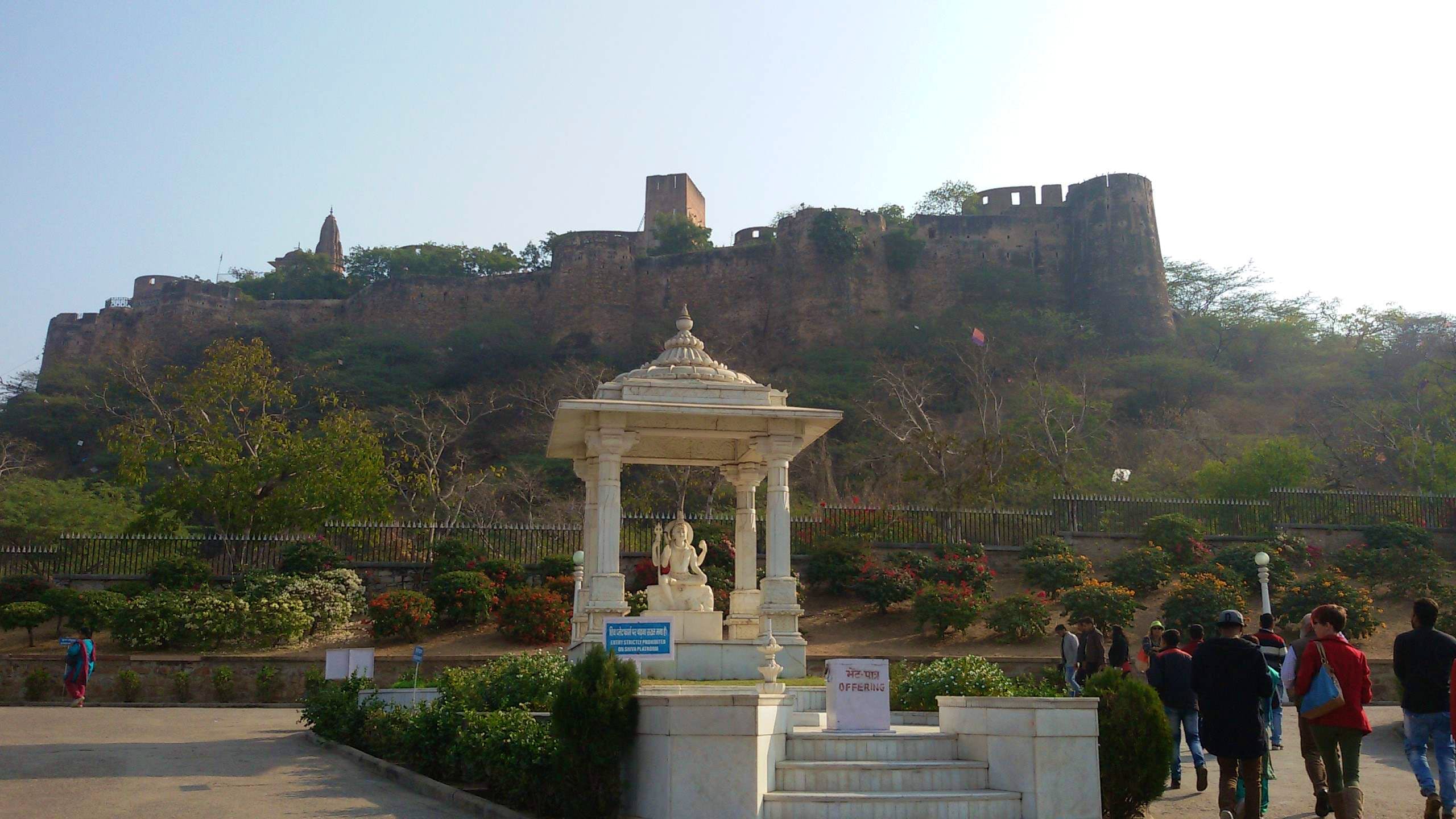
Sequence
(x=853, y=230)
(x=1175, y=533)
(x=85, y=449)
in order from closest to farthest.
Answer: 1. (x=1175, y=533)
2. (x=85, y=449)
3. (x=853, y=230)

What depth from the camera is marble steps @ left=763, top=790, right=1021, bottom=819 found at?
28.2 ft

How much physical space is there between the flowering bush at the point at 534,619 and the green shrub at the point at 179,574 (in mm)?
5930

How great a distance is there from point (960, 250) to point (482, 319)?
2390 cm

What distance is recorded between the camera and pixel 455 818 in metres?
9.26

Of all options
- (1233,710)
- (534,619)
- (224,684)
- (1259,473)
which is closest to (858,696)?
(1233,710)

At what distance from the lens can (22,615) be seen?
2155 centimetres

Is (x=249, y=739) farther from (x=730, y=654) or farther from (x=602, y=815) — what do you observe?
(x=602, y=815)

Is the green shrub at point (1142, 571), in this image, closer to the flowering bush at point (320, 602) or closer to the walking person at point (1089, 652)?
the walking person at point (1089, 652)

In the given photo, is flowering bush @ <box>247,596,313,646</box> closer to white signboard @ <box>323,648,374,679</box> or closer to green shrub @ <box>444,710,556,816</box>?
white signboard @ <box>323,648,374,679</box>

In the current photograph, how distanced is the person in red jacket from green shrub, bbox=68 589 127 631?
19612 millimetres

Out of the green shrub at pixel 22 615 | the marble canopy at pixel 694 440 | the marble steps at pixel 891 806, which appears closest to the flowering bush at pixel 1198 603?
the marble canopy at pixel 694 440

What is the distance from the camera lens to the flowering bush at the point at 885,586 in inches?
926

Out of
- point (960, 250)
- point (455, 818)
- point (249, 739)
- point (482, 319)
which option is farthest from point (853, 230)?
point (455, 818)

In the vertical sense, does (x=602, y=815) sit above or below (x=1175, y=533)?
below
